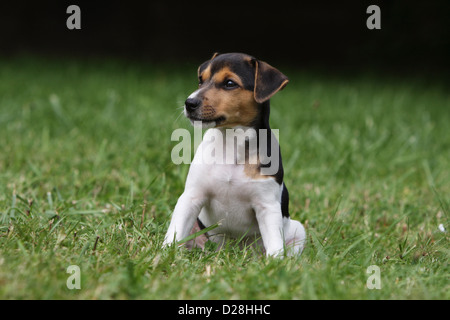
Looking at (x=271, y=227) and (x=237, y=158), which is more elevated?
(x=237, y=158)

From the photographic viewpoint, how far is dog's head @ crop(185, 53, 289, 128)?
119 inches

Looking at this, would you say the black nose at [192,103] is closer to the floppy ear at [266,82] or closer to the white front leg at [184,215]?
the floppy ear at [266,82]

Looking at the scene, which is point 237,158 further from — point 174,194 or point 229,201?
point 174,194

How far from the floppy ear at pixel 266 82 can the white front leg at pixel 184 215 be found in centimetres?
69

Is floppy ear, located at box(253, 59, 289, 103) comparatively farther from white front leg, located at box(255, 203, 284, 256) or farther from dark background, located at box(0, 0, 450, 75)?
dark background, located at box(0, 0, 450, 75)

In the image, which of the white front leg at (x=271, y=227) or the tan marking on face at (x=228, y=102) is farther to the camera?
the white front leg at (x=271, y=227)

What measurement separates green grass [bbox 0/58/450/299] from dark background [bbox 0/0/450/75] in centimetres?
405

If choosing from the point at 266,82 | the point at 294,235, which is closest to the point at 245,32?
the point at 294,235

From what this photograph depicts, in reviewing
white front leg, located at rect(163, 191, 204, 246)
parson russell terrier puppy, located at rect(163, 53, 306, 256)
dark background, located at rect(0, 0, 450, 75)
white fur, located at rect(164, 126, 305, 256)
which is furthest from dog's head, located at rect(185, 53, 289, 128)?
dark background, located at rect(0, 0, 450, 75)

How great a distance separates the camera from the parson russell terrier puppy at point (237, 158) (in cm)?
308

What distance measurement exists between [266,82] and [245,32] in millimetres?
12142

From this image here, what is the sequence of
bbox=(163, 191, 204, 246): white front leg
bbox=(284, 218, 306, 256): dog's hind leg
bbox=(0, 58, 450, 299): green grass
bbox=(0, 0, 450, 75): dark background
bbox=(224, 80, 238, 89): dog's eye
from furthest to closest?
bbox=(0, 0, 450, 75): dark background → bbox=(284, 218, 306, 256): dog's hind leg → bbox=(163, 191, 204, 246): white front leg → bbox=(224, 80, 238, 89): dog's eye → bbox=(0, 58, 450, 299): green grass

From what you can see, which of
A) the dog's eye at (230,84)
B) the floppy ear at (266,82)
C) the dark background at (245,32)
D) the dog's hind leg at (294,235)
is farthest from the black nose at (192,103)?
the dark background at (245,32)

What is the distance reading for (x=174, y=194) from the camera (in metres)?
4.26
